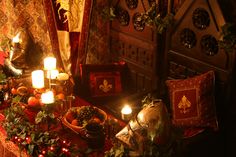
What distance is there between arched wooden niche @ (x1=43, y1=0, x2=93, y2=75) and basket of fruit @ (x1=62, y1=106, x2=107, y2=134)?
1.50m

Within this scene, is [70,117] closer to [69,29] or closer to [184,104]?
[184,104]

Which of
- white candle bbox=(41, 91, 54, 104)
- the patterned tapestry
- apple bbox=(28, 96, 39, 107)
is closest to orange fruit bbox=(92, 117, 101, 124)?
white candle bbox=(41, 91, 54, 104)

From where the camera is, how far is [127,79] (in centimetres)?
455

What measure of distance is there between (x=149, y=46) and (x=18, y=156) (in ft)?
6.26

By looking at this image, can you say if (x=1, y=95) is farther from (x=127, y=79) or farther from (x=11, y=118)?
(x=127, y=79)

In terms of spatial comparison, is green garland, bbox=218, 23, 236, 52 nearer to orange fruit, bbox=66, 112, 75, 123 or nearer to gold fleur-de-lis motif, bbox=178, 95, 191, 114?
gold fleur-de-lis motif, bbox=178, 95, 191, 114

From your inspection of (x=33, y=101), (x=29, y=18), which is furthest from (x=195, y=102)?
(x=29, y=18)

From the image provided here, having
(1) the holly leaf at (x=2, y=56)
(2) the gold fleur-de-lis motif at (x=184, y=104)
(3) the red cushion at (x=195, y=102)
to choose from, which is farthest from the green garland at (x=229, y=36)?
(1) the holly leaf at (x=2, y=56)

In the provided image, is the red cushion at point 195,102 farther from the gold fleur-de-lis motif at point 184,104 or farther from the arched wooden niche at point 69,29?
the arched wooden niche at point 69,29

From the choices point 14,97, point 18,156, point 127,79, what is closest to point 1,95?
point 14,97

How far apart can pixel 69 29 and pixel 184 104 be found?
1.97 metres

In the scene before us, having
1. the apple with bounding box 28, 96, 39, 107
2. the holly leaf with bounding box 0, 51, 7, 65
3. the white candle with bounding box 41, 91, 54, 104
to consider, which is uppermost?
the holly leaf with bounding box 0, 51, 7, 65

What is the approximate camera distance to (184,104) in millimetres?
3533

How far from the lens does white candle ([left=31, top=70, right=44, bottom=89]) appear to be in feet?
12.3
